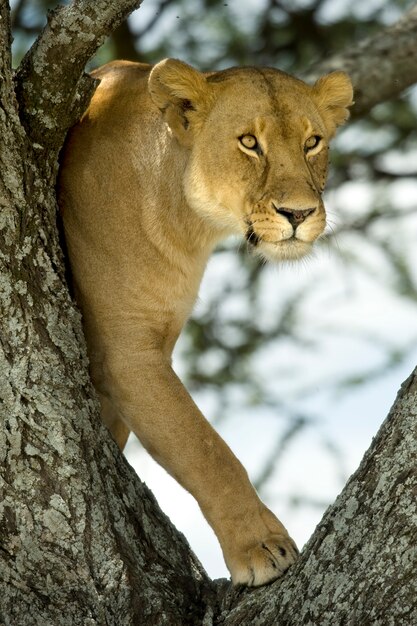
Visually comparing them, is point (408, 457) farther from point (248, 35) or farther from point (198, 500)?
point (248, 35)

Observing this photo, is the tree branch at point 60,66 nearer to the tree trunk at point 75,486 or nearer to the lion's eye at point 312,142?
the tree trunk at point 75,486

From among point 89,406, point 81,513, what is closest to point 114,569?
point 81,513

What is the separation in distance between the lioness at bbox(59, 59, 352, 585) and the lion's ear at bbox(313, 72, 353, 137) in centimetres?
8

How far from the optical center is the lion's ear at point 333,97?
3896 mm

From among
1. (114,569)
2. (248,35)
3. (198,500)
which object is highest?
(248,35)

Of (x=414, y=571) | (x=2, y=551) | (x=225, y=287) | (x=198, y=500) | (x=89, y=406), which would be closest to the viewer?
(x=414, y=571)

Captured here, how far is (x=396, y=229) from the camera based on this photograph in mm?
6242

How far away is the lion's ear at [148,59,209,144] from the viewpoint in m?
3.62

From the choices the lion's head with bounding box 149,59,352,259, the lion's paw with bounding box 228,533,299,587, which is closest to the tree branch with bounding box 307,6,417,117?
the lion's head with bounding box 149,59,352,259

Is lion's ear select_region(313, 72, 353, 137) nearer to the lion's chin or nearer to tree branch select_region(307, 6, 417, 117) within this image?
the lion's chin

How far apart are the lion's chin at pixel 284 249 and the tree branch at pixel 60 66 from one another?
0.69 metres

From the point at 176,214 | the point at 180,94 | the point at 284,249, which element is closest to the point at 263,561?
the point at 284,249

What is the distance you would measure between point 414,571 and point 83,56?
5.21 ft

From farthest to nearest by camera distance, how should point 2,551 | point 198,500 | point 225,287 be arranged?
point 225,287 → point 198,500 → point 2,551
